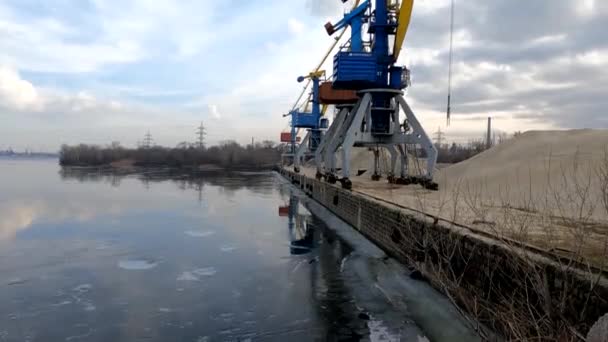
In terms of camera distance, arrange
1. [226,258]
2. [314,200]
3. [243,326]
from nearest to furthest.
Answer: [243,326] → [226,258] → [314,200]

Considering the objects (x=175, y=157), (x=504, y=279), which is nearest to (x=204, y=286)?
(x=504, y=279)

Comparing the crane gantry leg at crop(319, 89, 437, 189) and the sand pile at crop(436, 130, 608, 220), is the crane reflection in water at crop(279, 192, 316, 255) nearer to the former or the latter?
the crane gantry leg at crop(319, 89, 437, 189)

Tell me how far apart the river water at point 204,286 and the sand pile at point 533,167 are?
5.07m

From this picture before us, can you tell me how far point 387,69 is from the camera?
20531 millimetres

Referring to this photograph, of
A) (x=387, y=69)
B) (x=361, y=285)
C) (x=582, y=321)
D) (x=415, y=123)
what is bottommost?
(x=361, y=285)

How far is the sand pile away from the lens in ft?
45.6

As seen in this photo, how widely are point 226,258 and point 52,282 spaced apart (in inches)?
148

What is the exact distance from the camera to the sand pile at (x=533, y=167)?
13.9 m

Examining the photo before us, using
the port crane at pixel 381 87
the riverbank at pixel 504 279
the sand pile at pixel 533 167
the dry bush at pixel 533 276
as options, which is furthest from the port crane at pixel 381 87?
the dry bush at pixel 533 276

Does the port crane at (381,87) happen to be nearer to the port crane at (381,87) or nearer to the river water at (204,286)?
the port crane at (381,87)

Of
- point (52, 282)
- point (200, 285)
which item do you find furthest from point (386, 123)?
point (52, 282)

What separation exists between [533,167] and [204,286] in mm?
13747

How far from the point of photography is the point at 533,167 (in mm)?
17562

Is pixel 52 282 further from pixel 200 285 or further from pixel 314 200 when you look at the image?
pixel 314 200
